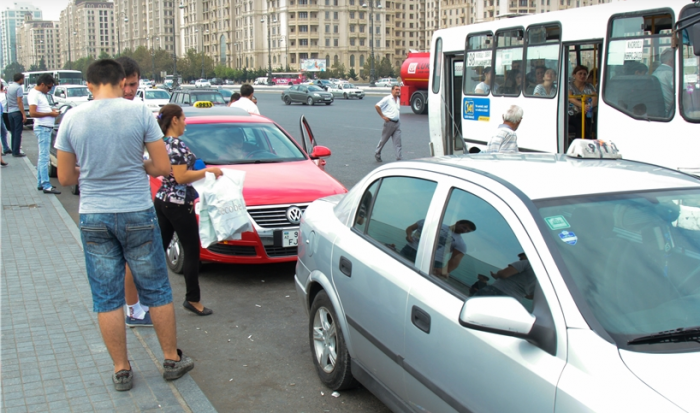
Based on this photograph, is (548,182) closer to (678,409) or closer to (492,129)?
(678,409)

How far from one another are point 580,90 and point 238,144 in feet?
19.1

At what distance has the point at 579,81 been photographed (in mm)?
10742

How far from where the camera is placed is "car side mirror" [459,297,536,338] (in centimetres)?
248

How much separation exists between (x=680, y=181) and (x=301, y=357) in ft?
9.23

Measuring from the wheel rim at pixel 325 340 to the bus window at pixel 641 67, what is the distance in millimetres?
6508

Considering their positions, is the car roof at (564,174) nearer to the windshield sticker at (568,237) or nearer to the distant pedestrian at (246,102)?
the windshield sticker at (568,237)

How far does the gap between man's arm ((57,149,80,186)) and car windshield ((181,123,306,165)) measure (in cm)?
347

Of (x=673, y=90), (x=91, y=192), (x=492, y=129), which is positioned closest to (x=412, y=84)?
(x=492, y=129)

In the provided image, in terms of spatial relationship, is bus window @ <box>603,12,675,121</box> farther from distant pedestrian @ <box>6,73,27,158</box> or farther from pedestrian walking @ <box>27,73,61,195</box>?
distant pedestrian @ <box>6,73,27,158</box>

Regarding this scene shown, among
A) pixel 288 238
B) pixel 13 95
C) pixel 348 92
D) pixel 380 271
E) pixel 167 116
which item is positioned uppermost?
pixel 348 92

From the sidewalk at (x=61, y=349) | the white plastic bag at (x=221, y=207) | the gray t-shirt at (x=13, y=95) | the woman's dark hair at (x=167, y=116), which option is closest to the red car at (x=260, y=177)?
the white plastic bag at (x=221, y=207)

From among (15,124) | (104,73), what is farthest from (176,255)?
(15,124)

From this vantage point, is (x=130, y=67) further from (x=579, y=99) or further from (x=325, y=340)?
(x=579, y=99)

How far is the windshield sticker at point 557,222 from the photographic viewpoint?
2787mm
